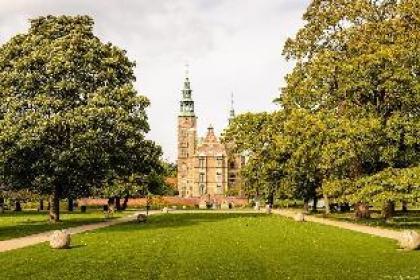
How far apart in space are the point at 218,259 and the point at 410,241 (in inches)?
318

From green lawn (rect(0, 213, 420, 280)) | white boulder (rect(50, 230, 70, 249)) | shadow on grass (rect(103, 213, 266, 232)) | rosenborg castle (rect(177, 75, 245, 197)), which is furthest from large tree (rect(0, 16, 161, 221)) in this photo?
rosenborg castle (rect(177, 75, 245, 197))

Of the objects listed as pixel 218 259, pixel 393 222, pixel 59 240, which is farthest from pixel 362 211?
pixel 218 259

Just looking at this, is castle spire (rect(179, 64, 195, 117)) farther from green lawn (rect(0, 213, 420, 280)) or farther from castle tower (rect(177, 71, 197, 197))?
green lawn (rect(0, 213, 420, 280))

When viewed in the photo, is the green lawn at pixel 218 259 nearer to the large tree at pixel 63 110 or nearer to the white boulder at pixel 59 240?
the white boulder at pixel 59 240

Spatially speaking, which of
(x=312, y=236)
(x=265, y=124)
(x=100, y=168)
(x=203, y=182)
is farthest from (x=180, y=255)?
(x=203, y=182)

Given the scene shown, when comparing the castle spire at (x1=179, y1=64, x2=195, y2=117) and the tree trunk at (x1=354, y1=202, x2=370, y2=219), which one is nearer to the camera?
the tree trunk at (x1=354, y1=202, x2=370, y2=219)

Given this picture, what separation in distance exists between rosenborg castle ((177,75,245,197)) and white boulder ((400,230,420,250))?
5567 inches

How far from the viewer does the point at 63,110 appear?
1762 inches

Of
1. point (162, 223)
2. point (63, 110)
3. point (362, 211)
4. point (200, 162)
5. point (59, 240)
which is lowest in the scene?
point (162, 223)

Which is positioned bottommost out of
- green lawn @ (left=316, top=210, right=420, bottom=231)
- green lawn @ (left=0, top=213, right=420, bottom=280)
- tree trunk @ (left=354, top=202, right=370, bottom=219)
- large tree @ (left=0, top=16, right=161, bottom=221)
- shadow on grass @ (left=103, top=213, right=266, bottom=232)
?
green lawn @ (left=0, top=213, right=420, bottom=280)

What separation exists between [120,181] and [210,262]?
5167cm

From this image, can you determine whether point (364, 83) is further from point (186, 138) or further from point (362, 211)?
point (186, 138)

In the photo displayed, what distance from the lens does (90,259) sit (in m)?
23.9

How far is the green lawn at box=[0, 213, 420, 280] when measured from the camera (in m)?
19.6
